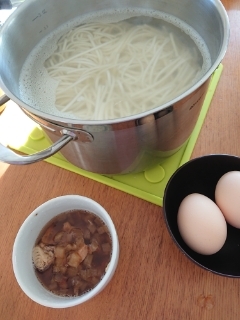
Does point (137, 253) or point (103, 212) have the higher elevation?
point (103, 212)

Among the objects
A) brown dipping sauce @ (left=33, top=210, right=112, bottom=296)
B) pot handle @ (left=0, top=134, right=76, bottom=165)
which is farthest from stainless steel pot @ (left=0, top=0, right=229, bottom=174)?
brown dipping sauce @ (left=33, top=210, right=112, bottom=296)

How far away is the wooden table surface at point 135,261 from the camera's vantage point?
0.58 metres

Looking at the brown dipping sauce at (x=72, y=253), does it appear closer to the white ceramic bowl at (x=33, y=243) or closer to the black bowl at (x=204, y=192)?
the white ceramic bowl at (x=33, y=243)

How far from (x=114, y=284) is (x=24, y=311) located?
6.7 inches

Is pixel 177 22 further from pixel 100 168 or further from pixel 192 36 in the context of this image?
pixel 100 168

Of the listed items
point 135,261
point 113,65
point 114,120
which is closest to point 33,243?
point 135,261

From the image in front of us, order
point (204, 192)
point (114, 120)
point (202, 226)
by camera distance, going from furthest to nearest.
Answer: point (204, 192)
point (202, 226)
point (114, 120)

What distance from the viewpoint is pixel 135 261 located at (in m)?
0.62

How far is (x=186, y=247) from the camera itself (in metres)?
0.58

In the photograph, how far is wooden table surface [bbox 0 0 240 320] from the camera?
22.9 inches

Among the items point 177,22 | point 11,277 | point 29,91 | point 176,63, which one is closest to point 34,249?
point 11,277

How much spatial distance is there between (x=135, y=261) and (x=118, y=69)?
1.31 ft

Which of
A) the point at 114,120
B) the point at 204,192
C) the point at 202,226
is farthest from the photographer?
the point at 204,192

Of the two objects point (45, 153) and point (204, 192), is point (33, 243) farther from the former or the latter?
point (204, 192)
